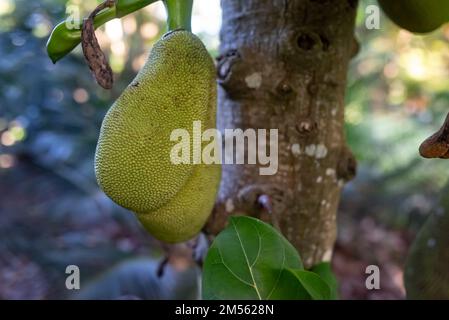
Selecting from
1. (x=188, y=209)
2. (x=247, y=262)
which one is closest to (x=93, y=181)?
(x=188, y=209)

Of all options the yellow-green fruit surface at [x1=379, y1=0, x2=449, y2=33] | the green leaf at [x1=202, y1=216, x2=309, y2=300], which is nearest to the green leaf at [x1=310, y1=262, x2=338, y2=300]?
the green leaf at [x1=202, y1=216, x2=309, y2=300]

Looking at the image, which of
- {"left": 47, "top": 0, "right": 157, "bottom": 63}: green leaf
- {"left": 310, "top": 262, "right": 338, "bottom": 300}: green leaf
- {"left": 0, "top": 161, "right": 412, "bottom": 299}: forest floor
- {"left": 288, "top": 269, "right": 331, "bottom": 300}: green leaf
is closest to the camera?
{"left": 288, "top": 269, "right": 331, "bottom": 300}: green leaf

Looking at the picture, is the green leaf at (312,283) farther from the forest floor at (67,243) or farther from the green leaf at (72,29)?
the forest floor at (67,243)

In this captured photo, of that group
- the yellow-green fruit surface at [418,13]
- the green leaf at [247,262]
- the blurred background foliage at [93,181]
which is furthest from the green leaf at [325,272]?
the blurred background foliage at [93,181]

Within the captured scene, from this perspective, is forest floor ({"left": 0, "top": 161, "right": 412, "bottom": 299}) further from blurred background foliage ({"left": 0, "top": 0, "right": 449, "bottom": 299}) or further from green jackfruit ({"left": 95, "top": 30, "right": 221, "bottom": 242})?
green jackfruit ({"left": 95, "top": 30, "right": 221, "bottom": 242})

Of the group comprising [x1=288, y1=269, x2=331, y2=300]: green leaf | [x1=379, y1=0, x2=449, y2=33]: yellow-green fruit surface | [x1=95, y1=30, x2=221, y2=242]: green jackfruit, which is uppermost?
[x1=379, y1=0, x2=449, y2=33]: yellow-green fruit surface

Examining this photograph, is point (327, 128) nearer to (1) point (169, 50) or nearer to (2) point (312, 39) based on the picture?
(2) point (312, 39)
